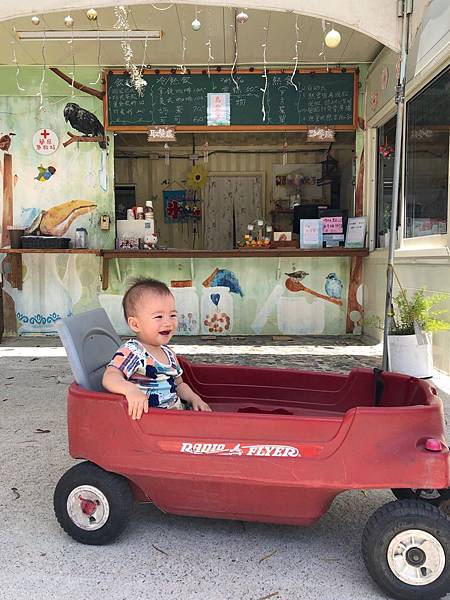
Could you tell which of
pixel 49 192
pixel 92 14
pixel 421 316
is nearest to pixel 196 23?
pixel 92 14

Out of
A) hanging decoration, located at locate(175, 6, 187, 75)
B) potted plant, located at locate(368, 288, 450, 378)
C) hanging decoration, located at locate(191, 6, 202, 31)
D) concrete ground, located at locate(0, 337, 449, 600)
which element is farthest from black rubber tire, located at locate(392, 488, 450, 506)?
hanging decoration, located at locate(175, 6, 187, 75)

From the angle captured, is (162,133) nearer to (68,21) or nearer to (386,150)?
(68,21)

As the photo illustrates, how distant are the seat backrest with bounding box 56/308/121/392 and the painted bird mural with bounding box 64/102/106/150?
15.2 feet

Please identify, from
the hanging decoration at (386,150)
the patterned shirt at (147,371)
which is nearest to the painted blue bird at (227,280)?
the hanging decoration at (386,150)

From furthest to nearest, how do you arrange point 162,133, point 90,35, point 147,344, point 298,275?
point 298,275 < point 162,133 < point 90,35 < point 147,344

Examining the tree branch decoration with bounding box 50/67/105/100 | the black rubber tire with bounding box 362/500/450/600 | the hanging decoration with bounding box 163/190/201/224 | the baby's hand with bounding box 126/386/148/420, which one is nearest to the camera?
the black rubber tire with bounding box 362/500/450/600

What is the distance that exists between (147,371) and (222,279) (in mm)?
4562

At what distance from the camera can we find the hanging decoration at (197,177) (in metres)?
9.23

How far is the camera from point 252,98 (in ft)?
20.8

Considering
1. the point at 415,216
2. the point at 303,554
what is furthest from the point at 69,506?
the point at 415,216

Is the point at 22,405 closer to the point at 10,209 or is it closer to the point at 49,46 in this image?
the point at 10,209

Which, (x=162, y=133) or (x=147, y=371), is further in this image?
(x=162, y=133)

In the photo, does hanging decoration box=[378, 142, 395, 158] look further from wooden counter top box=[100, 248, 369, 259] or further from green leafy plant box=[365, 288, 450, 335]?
green leafy plant box=[365, 288, 450, 335]

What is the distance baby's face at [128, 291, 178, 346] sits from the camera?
215cm
